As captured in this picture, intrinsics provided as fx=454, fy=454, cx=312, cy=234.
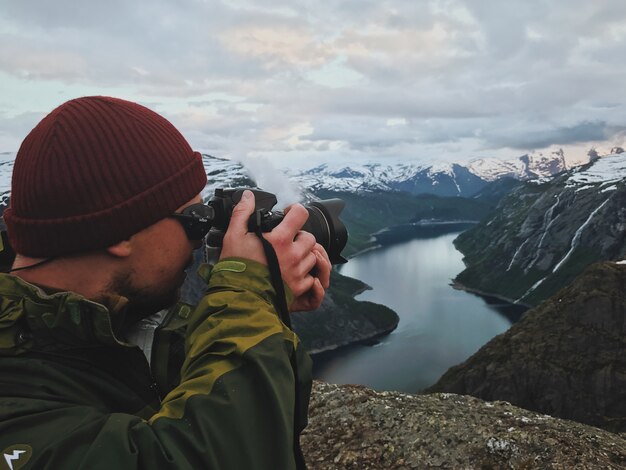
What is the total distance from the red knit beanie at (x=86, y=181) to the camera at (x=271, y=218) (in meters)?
0.23

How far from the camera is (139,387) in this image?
1771mm

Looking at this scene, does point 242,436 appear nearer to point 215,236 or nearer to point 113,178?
point 215,236

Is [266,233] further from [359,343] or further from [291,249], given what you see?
[359,343]

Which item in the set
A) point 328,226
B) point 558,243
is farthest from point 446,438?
point 558,243

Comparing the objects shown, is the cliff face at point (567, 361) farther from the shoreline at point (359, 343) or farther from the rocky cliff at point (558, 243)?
the rocky cliff at point (558, 243)

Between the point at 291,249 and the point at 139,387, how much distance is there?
800 millimetres

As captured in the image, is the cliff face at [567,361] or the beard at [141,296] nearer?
the beard at [141,296]

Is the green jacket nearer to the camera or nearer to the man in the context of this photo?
the man

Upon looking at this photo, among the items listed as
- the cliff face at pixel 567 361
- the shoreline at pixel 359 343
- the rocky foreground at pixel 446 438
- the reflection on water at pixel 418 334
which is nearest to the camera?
the rocky foreground at pixel 446 438

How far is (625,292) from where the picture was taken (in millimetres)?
75125

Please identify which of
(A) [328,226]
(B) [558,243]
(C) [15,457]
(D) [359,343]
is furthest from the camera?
(B) [558,243]

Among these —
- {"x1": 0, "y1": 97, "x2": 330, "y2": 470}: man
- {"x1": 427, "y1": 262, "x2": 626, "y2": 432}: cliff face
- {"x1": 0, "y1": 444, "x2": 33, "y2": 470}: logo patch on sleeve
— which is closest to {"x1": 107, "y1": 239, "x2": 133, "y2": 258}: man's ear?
{"x1": 0, "y1": 97, "x2": 330, "y2": 470}: man

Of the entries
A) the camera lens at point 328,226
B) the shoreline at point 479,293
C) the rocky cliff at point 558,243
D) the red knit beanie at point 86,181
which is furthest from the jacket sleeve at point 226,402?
the shoreline at point 479,293

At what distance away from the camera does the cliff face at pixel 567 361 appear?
64688 mm
